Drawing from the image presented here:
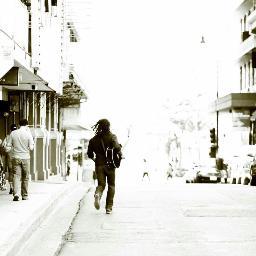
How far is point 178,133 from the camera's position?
3738 inches

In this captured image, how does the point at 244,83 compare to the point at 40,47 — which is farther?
the point at 244,83

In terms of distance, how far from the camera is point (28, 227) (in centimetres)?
1166

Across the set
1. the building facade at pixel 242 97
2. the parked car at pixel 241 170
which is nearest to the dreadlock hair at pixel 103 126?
the parked car at pixel 241 170

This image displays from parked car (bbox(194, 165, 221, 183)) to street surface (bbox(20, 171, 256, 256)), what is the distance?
Answer: 27.8m

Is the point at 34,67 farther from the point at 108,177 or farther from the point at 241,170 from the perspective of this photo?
the point at 241,170

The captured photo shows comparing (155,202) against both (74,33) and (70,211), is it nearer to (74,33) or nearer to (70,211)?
(70,211)

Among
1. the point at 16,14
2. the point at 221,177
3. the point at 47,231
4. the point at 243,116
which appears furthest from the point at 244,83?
the point at 47,231

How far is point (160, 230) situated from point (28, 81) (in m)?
15.0

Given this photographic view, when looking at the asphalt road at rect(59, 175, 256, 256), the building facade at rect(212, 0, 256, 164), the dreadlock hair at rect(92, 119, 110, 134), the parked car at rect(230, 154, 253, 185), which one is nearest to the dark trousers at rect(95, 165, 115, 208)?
the asphalt road at rect(59, 175, 256, 256)

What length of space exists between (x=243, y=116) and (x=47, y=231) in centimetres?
4234

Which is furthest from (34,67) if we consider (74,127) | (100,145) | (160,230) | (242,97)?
(242,97)

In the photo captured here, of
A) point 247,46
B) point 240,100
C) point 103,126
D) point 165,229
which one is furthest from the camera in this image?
point 247,46

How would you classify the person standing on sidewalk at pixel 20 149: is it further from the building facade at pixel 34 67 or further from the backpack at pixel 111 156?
the backpack at pixel 111 156

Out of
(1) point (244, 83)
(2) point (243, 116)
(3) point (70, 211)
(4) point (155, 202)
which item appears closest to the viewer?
(3) point (70, 211)
